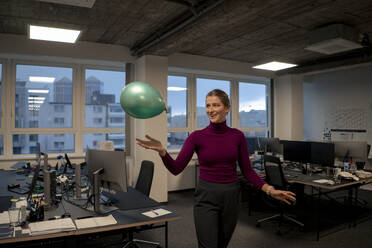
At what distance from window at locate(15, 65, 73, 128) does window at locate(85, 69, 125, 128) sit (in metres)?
0.36

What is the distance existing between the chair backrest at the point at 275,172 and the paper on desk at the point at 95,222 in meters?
2.45

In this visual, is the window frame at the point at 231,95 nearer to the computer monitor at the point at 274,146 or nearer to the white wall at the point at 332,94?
the white wall at the point at 332,94

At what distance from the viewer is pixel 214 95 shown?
1.86 m

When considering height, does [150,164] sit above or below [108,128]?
below

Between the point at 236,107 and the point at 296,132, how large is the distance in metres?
1.65

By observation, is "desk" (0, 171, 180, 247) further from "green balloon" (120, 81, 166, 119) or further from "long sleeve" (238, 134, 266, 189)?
"green balloon" (120, 81, 166, 119)

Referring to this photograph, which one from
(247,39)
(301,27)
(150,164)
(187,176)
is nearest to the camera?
(150,164)

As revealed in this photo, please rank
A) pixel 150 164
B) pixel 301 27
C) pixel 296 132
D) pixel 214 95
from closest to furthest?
pixel 214 95, pixel 150 164, pixel 301 27, pixel 296 132

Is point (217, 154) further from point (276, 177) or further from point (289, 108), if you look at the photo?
point (289, 108)

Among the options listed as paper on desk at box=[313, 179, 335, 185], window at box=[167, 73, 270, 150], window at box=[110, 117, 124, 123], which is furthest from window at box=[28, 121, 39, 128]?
paper on desk at box=[313, 179, 335, 185]

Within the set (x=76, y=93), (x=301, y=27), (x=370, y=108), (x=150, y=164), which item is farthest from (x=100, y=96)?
(x=370, y=108)

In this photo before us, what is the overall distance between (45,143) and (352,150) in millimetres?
5401

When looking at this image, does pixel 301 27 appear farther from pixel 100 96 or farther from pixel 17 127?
pixel 17 127

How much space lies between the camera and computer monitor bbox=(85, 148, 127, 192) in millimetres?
2541
